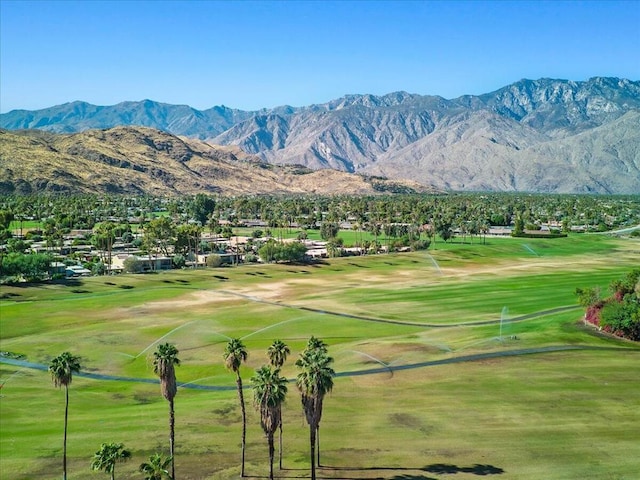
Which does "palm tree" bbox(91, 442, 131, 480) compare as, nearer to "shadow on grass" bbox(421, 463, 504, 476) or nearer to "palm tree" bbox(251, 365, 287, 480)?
"palm tree" bbox(251, 365, 287, 480)

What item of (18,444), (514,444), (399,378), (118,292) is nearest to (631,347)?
(399,378)

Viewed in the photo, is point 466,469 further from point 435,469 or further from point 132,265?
point 132,265

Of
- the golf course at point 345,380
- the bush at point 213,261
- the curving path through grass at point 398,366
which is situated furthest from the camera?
the bush at point 213,261

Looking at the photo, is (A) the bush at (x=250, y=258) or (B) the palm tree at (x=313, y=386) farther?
(A) the bush at (x=250, y=258)

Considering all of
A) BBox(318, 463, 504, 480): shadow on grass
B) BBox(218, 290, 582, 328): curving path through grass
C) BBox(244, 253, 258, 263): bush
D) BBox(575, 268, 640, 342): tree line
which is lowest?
BBox(318, 463, 504, 480): shadow on grass

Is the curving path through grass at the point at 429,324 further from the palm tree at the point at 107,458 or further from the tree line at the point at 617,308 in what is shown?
the palm tree at the point at 107,458

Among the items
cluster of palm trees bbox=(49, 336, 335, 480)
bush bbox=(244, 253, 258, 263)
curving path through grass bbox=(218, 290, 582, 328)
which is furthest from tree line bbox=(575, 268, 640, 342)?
bush bbox=(244, 253, 258, 263)

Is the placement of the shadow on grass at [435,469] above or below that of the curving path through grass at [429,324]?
below

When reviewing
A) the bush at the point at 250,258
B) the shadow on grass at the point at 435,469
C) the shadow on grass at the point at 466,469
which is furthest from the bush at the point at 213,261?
the shadow on grass at the point at 466,469

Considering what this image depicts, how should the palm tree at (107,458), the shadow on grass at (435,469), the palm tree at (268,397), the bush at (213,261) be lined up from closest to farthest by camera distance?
the palm tree at (107,458), the palm tree at (268,397), the shadow on grass at (435,469), the bush at (213,261)

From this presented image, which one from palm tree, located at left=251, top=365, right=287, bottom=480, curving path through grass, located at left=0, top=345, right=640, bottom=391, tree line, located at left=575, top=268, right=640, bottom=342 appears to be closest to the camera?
palm tree, located at left=251, top=365, right=287, bottom=480
